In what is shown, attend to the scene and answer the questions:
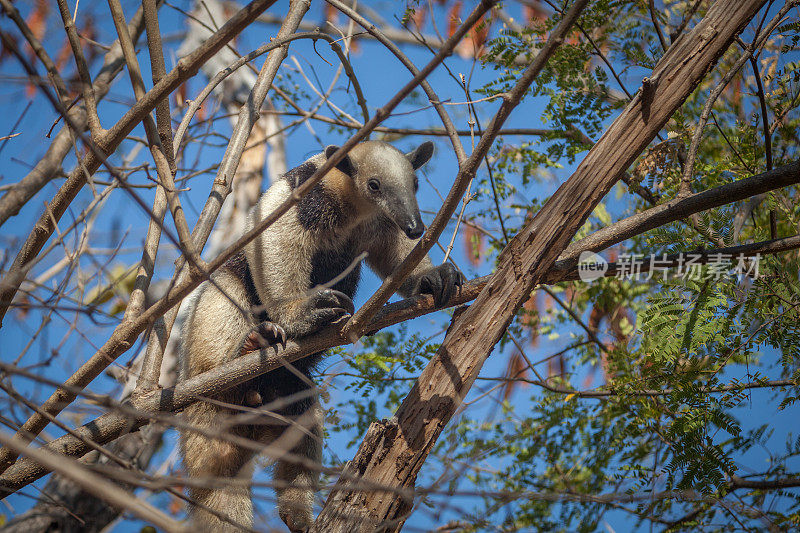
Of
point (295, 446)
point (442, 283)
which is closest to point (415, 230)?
Answer: point (442, 283)

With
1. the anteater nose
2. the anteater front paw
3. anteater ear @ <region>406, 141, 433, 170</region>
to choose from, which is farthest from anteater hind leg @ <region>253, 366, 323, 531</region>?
anteater ear @ <region>406, 141, 433, 170</region>

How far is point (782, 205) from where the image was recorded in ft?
13.1

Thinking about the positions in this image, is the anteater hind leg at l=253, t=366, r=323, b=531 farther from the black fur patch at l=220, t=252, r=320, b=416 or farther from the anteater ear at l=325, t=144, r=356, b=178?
the anteater ear at l=325, t=144, r=356, b=178

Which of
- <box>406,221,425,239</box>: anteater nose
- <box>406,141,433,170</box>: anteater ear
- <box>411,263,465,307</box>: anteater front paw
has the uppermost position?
<box>406,141,433,170</box>: anteater ear

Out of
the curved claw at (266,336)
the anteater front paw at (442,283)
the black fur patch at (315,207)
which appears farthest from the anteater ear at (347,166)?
the curved claw at (266,336)

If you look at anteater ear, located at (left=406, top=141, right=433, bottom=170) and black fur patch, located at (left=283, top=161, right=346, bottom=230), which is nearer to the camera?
black fur patch, located at (left=283, top=161, right=346, bottom=230)

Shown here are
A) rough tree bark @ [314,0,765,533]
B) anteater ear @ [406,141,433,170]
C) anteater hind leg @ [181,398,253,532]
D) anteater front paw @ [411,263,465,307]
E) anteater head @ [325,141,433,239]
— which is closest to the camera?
rough tree bark @ [314,0,765,533]

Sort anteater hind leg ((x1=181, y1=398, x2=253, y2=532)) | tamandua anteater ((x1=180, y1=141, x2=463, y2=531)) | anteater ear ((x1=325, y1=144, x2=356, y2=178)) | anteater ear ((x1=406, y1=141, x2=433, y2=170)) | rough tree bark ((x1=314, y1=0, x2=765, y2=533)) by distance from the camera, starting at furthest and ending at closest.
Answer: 1. anteater ear ((x1=406, y1=141, x2=433, y2=170))
2. anteater ear ((x1=325, y1=144, x2=356, y2=178))
3. anteater hind leg ((x1=181, y1=398, x2=253, y2=532))
4. tamandua anteater ((x1=180, y1=141, x2=463, y2=531))
5. rough tree bark ((x1=314, y1=0, x2=765, y2=533))

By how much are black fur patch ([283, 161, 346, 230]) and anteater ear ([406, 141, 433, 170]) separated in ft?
2.28

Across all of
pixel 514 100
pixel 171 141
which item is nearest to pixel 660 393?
pixel 514 100

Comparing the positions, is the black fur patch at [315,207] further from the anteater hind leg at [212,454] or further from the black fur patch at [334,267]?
the anteater hind leg at [212,454]

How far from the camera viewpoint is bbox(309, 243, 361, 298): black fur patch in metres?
4.33

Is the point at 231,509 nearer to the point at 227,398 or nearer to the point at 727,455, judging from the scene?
the point at 227,398

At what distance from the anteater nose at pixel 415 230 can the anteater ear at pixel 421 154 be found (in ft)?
2.80
